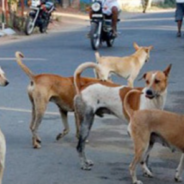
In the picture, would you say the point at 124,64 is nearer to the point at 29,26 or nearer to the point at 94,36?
the point at 94,36

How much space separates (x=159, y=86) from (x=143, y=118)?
0.98m

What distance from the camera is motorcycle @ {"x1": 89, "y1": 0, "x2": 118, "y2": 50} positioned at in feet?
64.4

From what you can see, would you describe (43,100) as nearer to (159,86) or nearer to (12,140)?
(12,140)

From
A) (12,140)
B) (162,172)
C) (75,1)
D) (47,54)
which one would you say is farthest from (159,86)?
(75,1)

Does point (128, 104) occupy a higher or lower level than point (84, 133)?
higher

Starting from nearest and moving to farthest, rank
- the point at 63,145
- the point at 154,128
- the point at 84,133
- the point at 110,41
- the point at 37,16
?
1. the point at 154,128
2. the point at 84,133
3. the point at 63,145
4. the point at 110,41
5. the point at 37,16

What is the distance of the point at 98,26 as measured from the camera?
19.8 meters

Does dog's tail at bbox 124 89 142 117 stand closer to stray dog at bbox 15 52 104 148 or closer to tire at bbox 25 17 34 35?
stray dog at bbox 15 52 104 148

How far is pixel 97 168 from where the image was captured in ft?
25.3

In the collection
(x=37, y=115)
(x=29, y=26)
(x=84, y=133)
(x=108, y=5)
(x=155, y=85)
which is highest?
(x=155, y=85)

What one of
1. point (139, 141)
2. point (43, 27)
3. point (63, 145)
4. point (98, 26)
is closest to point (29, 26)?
point (43, 27)

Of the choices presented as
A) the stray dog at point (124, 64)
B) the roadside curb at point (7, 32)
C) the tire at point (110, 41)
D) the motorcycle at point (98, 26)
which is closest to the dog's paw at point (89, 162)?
the stray dog at point (124, 64)

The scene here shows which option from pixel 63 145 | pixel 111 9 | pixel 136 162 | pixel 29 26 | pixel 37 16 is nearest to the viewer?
pixel 136 162

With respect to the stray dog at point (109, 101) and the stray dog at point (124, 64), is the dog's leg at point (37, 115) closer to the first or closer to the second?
the stray dog at point (109, 101)
